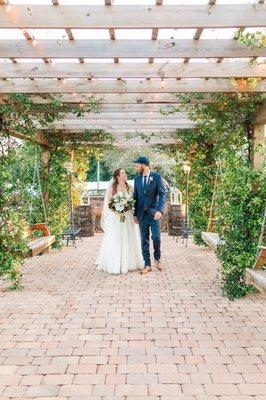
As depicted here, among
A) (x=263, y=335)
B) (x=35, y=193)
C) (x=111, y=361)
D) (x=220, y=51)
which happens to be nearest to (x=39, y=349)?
(x=111, y=361)

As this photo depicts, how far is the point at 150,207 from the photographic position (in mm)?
7332

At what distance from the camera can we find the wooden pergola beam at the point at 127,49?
13.4 feet

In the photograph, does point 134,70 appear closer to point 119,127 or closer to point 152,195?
point 152,195

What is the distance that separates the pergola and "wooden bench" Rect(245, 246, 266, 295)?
1.88 m

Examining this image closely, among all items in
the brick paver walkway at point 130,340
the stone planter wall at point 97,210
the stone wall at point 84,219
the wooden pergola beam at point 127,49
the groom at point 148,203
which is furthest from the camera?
the stone planter wall at point 97,210

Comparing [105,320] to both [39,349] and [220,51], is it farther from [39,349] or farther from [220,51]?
[220,51]

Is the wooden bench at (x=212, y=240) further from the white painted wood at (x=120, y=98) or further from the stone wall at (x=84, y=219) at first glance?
the stone wall at (x=84, y=219)

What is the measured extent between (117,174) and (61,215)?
121 inches

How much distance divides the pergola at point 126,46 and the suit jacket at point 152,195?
1.58 meters

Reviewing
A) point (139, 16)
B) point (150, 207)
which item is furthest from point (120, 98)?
point (139, 16)

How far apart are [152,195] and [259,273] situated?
10.4 feet

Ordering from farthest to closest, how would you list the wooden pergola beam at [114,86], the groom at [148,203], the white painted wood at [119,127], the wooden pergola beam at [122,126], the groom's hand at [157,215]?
1. the white painted wood at [119,127]
2. the wooden pergola beam at [122,126]
3. the groom at [148,203]
4. the groom's hand at [157,215]
5. the wooden pergola beam at [114,86]

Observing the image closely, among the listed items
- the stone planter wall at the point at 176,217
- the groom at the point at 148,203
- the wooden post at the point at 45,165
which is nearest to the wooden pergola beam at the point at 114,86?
the groom at the point at 148,203

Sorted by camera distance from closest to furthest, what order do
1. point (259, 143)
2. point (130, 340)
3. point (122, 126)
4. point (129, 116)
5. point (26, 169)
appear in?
point (130, 340)
point (259, 143)
point (129, 116)
point (122, 126)
point (26, 169)
